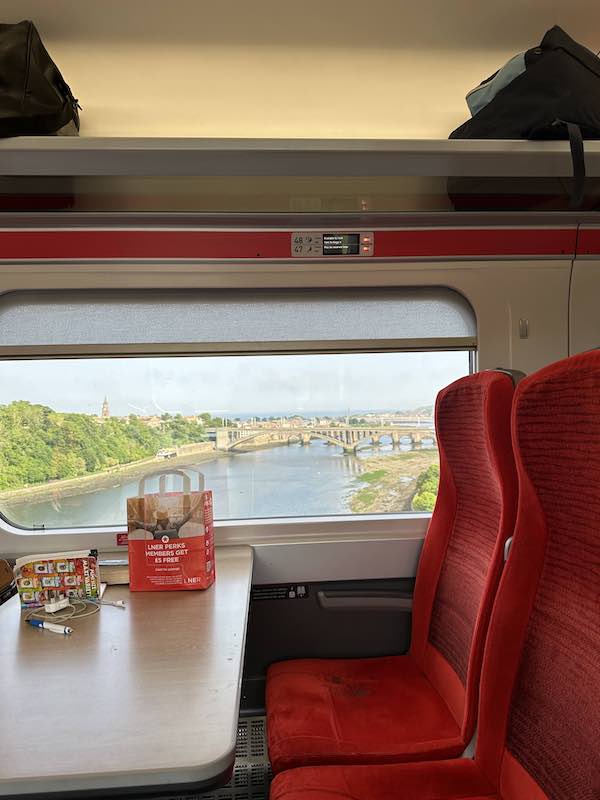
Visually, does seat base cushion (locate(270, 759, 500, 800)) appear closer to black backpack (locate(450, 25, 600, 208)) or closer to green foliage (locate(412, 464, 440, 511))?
green foliage (locate(412, 464, 440, 511))

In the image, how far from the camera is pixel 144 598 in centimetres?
223

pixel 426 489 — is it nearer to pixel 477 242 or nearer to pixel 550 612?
pixel 477 242

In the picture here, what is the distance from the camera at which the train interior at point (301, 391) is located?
5.53ft

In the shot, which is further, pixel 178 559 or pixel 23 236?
pixel 23 236

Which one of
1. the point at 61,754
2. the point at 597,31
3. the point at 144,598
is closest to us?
the point at 61,754

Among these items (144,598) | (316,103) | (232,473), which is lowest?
(144,598)

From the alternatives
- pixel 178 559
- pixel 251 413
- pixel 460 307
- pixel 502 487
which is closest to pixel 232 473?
Result: pixel 251 413

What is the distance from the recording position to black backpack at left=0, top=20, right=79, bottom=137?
215 centimetres

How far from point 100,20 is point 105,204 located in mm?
657

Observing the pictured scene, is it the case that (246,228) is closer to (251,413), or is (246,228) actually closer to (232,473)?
(251,413)

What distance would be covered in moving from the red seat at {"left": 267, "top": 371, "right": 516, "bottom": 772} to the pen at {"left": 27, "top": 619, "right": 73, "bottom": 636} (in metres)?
0.73

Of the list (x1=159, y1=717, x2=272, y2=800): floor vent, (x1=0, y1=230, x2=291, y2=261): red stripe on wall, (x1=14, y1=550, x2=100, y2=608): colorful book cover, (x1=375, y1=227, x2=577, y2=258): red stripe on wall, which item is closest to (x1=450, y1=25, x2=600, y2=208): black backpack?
(x1=375, y1=227, x2=577, y2=258): red stripe on wall

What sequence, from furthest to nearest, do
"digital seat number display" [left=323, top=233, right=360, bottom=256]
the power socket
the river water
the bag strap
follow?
the river water, "digital seat number display" [left=323, top=233, right=360, bottom=256], the bag strap, the power socket

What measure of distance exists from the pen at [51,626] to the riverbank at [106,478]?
3.43 ft
